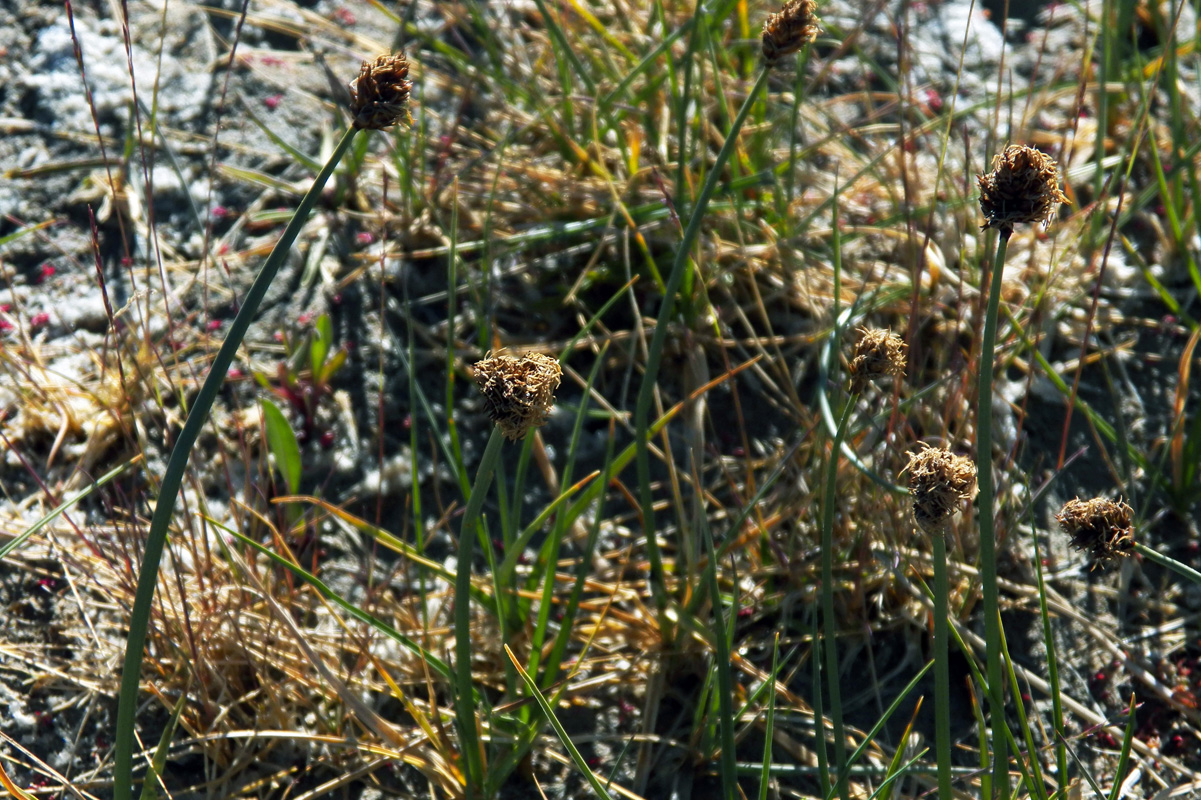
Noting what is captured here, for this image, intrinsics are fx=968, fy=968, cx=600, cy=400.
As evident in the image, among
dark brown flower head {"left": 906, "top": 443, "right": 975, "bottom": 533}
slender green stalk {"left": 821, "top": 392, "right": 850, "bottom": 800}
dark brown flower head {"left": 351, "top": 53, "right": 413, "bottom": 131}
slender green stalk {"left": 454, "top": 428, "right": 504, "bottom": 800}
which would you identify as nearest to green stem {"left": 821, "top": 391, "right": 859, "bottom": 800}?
slender green stalk {"left": 821, "top": 392, "right": 850, "bottom": 800}

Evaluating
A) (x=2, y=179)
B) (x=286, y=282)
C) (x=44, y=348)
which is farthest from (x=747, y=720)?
(x=2, y=179)

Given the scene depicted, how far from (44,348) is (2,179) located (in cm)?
50

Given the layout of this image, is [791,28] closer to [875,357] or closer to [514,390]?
[875,357]

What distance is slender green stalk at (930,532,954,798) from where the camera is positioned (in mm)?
863

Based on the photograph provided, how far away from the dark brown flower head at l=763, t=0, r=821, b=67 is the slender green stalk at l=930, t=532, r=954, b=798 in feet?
1.66

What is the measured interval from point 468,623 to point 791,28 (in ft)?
2.33

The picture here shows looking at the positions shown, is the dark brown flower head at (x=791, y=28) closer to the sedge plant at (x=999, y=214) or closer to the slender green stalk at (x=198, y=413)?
the sedge plant at (x=999, y=214)

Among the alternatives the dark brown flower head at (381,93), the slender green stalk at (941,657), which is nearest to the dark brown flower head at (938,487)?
the slender green stalk at (941,657)

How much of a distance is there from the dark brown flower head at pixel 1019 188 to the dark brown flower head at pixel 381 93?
0.51 meters

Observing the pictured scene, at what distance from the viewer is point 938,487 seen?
82 centimetres

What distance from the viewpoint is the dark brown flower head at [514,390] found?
0.84m

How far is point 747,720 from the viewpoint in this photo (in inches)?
55.1

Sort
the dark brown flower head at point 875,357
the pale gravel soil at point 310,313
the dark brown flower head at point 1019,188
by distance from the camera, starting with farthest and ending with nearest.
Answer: the pale gravel soil at point 310,313 → the dark brown flower head at point 875,357 → the dark brown flower head at point 1019,188

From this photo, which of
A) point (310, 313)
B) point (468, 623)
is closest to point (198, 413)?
point (468, 623)
